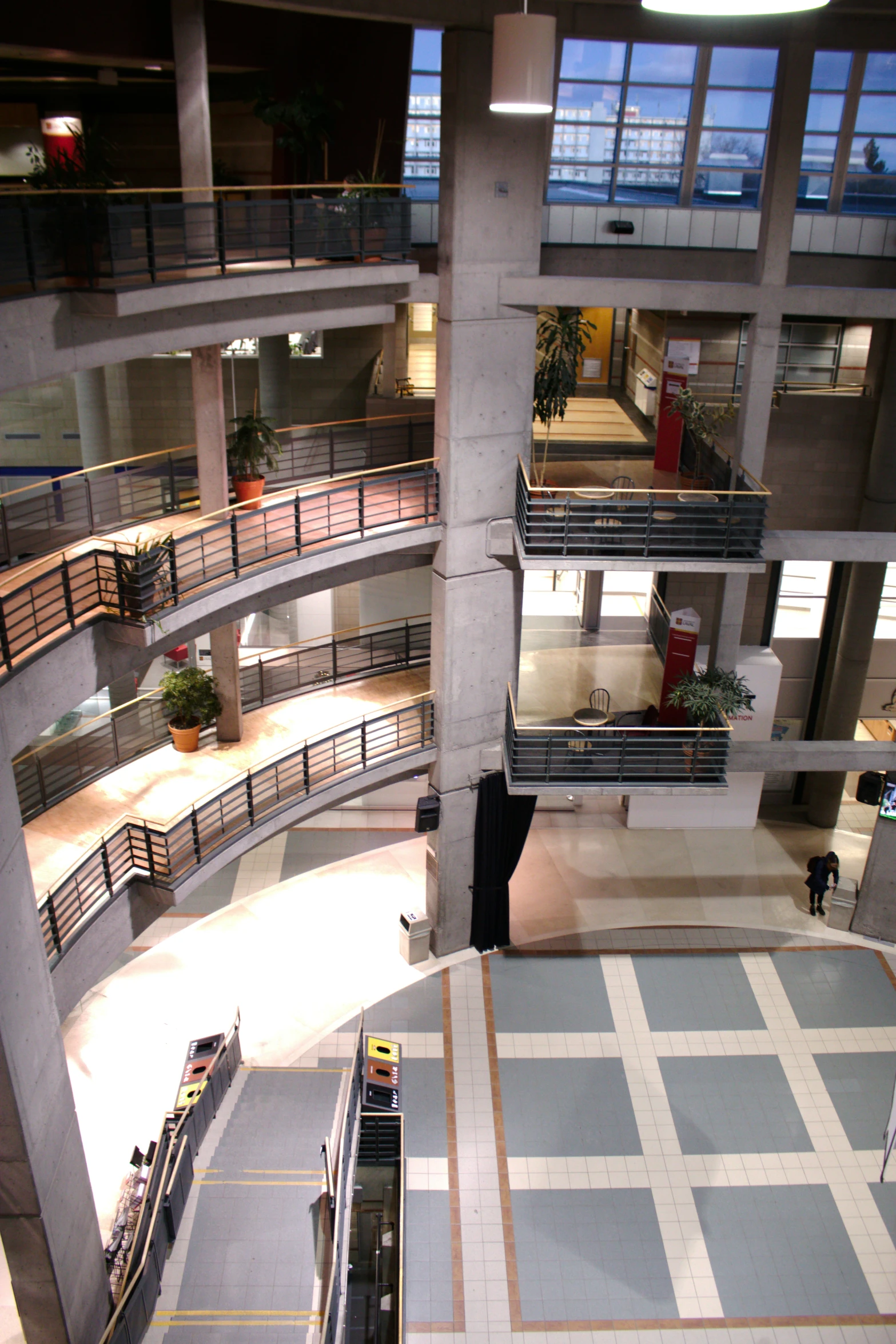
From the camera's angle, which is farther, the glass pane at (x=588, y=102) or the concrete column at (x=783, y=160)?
the glass pane at (x=588, y=102)

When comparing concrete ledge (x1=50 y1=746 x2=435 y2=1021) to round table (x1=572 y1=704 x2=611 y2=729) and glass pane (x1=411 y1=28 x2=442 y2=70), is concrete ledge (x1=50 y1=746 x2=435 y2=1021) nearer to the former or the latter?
round table (x1=572 y1=704 x2=611 y2=729)

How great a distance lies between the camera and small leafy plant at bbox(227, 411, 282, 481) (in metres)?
11.5

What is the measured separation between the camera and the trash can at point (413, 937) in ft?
46.3

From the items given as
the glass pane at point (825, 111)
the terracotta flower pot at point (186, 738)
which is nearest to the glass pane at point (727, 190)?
the glass pane at point (825, 111)

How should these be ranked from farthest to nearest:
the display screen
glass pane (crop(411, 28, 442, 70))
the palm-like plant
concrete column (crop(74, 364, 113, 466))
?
the display screen
concrete column (crop(74, 364, 113, 466))
glass pane (crop(411, 28, 442, 70))
the palm-like plant

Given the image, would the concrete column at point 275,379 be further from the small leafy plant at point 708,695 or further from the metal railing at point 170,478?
the small leafy plant at point 708,695

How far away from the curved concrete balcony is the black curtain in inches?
42.5

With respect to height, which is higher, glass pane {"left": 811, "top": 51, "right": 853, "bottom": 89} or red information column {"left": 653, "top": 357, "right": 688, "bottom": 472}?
glass pane {"left": 811, "top": 51, "right": 853, "bottom": 89}

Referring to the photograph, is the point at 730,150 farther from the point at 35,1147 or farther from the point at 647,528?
the point at 35,1147

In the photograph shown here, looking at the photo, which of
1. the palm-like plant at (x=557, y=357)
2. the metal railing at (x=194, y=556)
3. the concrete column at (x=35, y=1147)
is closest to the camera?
the concrete column at (x=35, y=1147)

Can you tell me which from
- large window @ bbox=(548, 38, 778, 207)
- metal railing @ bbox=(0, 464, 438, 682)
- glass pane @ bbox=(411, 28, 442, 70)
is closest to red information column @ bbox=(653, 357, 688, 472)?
metal railing @ bbox=(0, 464, 438, 682)

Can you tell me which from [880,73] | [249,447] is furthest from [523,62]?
[880,73]

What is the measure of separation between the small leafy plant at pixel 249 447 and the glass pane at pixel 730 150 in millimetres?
7319

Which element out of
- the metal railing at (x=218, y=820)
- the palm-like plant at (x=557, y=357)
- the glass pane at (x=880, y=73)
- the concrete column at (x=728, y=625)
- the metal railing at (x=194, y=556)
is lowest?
the metal railing at (x=218, y=820)
